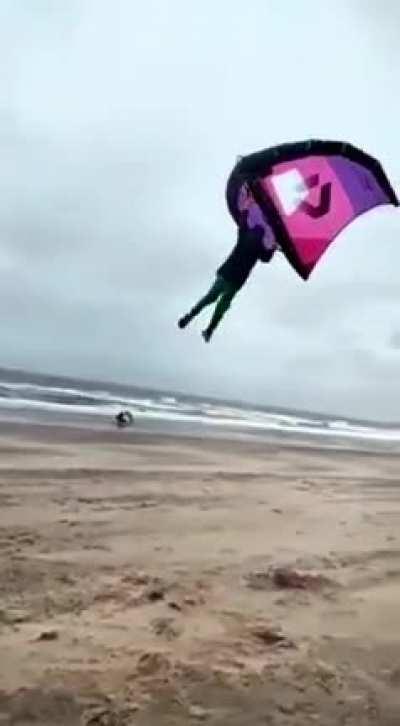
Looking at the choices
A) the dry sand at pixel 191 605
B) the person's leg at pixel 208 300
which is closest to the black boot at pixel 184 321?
the person's leg at pixel 208 300

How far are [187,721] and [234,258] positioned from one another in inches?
121

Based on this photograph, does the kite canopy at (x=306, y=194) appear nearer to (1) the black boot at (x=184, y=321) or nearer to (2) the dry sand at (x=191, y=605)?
(1) the black boot at (x=184, y=321)

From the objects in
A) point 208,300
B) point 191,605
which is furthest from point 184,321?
point 191,605

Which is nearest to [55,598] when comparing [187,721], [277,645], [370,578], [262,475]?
[277,645]

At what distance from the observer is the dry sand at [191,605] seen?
5.14 meters

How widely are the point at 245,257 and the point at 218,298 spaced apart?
0.34 m

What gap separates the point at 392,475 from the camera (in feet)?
71.4

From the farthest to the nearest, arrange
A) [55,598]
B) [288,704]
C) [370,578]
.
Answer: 1. [370,578]
2. [55,598]
3. [288,704]

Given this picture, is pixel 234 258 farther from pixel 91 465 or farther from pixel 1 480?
pixel 91 465

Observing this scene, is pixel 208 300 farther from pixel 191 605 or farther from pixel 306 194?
pixel 191 605

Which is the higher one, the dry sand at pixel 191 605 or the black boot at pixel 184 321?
the black boot at pixel 184 321

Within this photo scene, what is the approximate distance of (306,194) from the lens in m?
5.55

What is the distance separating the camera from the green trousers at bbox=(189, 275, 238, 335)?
5.34 m

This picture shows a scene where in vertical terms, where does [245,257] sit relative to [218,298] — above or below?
above
